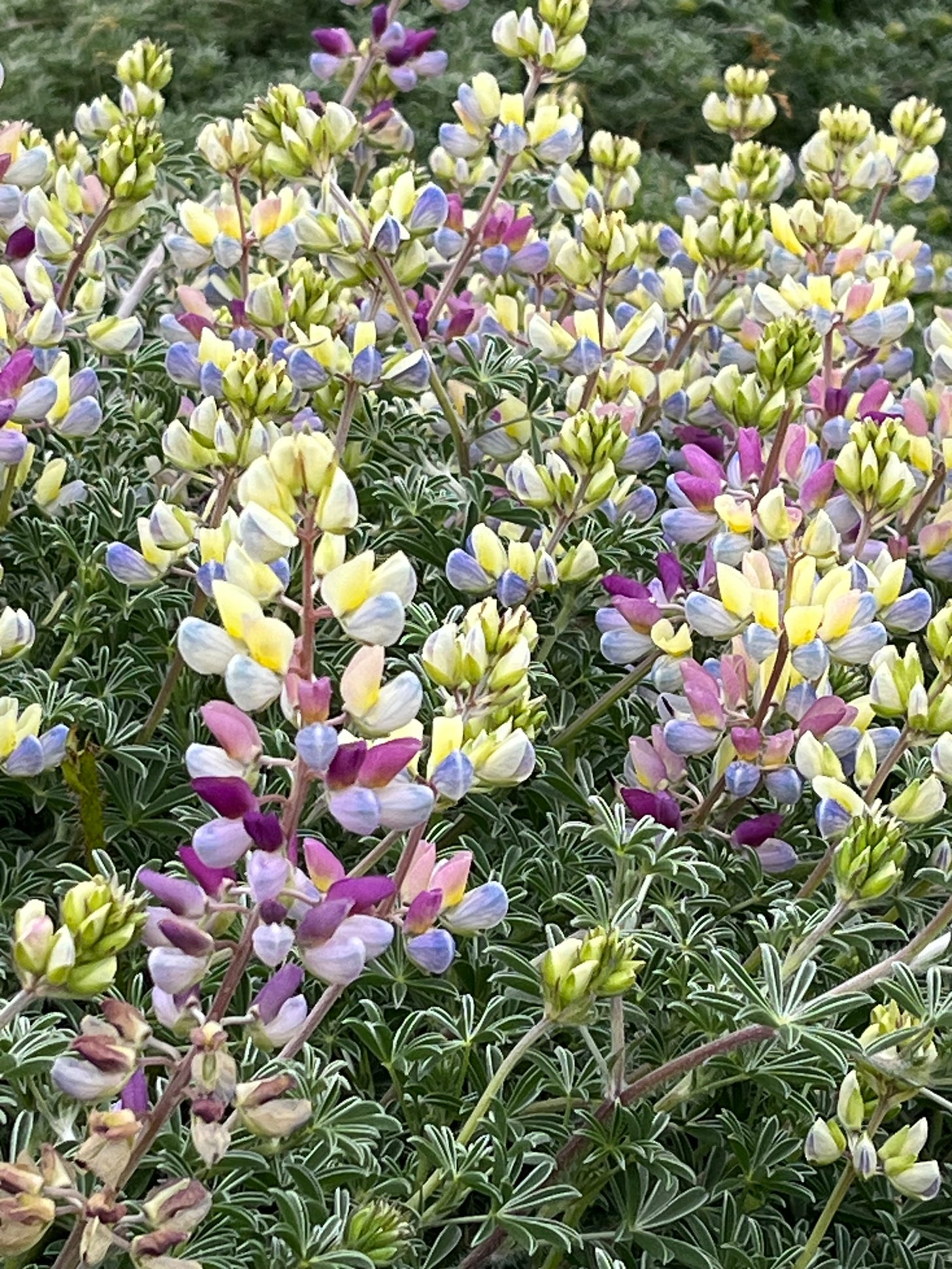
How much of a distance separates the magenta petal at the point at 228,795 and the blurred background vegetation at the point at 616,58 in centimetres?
248

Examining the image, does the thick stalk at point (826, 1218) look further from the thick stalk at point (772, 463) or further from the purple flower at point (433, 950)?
the thick stalk at point (772, 463)

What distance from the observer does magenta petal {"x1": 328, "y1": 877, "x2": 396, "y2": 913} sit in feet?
2.79

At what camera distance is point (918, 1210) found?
48.9 inches

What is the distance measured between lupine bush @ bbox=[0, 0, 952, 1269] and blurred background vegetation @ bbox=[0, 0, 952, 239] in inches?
48.7

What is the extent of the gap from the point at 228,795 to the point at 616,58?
124 inches

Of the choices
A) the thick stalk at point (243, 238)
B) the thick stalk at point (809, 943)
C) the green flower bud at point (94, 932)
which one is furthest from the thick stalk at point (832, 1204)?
the thick stalk at point (243, 238)

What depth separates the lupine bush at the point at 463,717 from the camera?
33.2 inches

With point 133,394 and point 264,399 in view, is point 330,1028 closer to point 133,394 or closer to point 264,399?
point 264,399

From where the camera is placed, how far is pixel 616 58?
355 cm

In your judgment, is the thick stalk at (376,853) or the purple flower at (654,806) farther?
the purple flower at (654,806)

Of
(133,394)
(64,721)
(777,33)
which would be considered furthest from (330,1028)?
(777,33)

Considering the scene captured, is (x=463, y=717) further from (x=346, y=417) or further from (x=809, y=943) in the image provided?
(x=346, y=417)

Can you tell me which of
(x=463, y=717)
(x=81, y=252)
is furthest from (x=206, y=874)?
(x=81, y=252)

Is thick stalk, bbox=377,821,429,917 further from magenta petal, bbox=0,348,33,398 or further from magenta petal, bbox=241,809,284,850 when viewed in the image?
magenta petal, bbox=0,348,33,398
